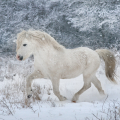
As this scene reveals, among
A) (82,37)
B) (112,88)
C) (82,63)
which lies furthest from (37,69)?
(82,37)

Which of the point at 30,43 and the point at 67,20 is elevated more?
the point at 67,20

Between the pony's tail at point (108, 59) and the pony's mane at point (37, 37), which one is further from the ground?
the pony's mane at point (37, 37)

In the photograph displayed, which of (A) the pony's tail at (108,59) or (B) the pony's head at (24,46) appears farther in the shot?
(A) the pony's tail at (108,59)

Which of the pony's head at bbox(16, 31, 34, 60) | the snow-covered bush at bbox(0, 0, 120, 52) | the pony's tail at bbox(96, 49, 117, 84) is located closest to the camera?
the pony's head at bbox(16, 31, 34, 60)

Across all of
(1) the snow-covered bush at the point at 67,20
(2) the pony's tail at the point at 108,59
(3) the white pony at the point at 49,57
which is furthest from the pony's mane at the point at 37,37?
(1) the snow-covered bush at the point at 67,20

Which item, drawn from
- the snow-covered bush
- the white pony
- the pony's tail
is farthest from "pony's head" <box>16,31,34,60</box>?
the snow-covered bush

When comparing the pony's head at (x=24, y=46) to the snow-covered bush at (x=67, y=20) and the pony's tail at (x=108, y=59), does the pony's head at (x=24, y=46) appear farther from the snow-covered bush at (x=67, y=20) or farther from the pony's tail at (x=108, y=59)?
the snow-covered bush at (x=67, y=20)

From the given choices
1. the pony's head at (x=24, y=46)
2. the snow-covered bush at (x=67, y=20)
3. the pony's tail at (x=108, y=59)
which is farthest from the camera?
the snow-covered bush at (x=67, y=20)

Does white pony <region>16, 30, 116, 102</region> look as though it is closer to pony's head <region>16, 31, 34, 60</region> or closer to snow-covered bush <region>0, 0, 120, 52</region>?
pony's head <region>16, 31, 34, 60</region>

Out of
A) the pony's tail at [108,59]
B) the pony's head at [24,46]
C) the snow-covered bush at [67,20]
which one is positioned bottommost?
the pony's tail at [108,59]

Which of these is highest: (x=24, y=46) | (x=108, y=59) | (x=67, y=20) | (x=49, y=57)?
(x=67, y=20)

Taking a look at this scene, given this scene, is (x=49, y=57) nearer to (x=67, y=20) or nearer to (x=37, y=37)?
(x=37, y=37)

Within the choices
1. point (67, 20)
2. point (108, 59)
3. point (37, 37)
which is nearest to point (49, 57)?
point (37, 37)

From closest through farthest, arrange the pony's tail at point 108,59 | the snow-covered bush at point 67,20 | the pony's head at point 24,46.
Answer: the pony's head at point 24,46 < the pony's tail at point 108,59 < the snow-covered bush at point 67,20
